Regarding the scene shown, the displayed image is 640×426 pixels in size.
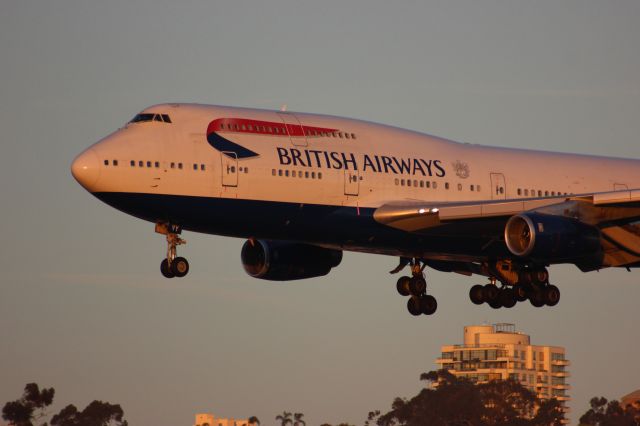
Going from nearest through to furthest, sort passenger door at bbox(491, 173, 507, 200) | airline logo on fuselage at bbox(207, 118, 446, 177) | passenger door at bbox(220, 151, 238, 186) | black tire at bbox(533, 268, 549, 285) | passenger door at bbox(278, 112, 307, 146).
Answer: passenger door at bbox(220, 151, 238, 186) < airline logo on fuselage at bbox(207, 118, 446, 177) < passenger door at bbox(278, 112, 307, 146) < passenger door at bbox(491, 173, 507, 200) < black tire at bbox(533, 268, 549, 285)

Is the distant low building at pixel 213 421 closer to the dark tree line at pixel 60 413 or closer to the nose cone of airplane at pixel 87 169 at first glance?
the dark tree line at pixel 60 413

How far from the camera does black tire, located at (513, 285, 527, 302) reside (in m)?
62.2

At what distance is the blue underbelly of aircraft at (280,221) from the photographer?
53.6 meters

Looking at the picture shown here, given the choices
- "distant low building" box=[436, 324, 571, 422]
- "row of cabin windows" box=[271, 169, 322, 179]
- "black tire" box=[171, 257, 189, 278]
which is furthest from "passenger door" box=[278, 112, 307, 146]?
"distant low building" box=[436, 324, 571, 422]

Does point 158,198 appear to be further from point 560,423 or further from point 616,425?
point 560,423

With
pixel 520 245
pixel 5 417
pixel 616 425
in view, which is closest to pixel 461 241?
pixel 520 245

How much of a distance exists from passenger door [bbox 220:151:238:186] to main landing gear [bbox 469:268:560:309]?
569 inches

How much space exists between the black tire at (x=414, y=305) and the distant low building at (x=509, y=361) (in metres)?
111

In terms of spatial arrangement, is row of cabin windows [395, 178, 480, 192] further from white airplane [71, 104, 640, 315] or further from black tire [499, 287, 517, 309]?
black tire [499, 287, 517, 309]

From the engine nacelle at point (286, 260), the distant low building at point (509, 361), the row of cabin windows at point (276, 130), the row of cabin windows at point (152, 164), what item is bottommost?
the engine nacelle at point (286, 260)

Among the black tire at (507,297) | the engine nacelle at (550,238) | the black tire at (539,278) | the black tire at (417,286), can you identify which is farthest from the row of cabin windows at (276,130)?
the black tire at (507,297)

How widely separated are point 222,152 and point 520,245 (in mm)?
11803

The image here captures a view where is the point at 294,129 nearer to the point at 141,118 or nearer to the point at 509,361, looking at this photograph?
the point at 141,118

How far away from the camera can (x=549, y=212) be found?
186 feet
